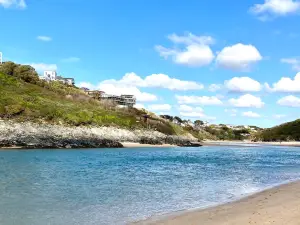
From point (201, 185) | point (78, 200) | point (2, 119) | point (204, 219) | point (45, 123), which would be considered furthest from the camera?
point (45, 123)

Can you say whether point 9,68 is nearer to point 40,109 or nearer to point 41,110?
point 40,109

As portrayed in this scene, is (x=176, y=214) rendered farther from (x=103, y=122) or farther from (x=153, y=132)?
(x=153, y=132)

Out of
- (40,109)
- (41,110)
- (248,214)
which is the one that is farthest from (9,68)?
(248,214)

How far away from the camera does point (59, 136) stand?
9175 cm

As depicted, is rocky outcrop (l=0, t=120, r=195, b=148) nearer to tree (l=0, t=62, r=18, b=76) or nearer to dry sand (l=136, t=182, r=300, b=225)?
tree (l=0, t=62, r=18, b=76)

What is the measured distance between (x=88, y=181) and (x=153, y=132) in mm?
104785

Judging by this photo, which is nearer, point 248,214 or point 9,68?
point 248,214

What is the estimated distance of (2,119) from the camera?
8438cm

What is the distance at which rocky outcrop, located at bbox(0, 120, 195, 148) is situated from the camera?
7862 cm

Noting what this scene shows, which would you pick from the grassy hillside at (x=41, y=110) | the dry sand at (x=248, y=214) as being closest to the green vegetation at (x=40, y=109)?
the grassy hillside at (x=41, y=110)

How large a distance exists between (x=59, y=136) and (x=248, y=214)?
81.0 metres

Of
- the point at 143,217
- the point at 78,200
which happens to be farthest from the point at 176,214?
the point at 78,200

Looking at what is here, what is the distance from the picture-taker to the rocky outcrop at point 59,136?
78.6 m

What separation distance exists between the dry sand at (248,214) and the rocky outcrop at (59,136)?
64938mm
